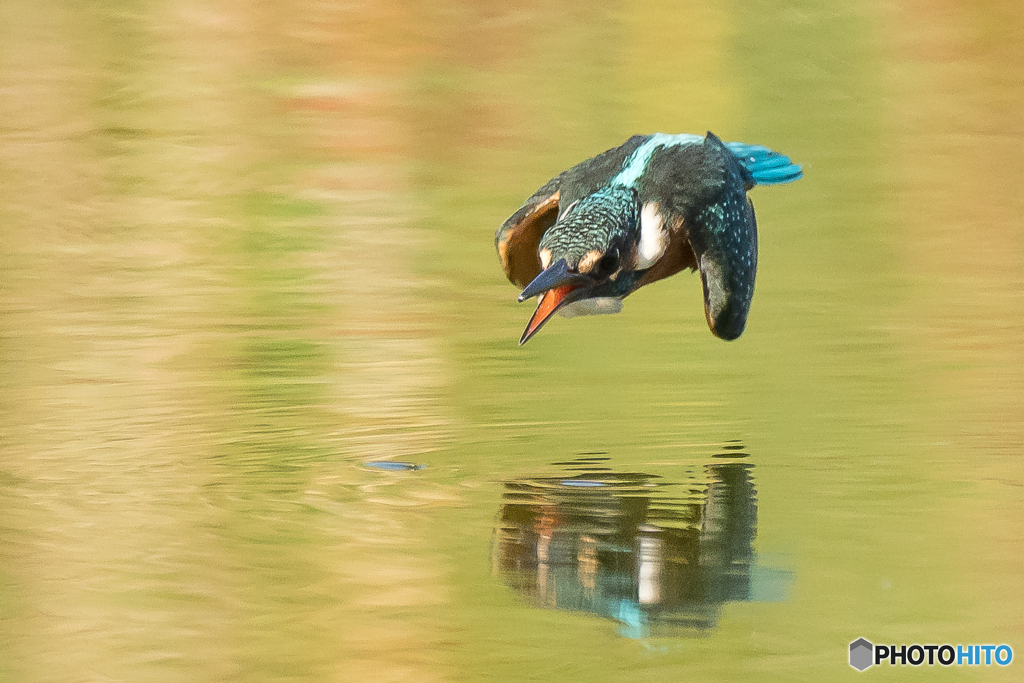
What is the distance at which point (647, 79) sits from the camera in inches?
470

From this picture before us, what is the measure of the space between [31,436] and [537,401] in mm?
1664

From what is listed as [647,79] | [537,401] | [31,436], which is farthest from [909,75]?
[31,436]

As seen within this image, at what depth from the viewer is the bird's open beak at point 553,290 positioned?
4254mm

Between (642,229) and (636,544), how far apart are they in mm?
1044

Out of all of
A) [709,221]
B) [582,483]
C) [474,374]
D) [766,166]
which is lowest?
[582,483]

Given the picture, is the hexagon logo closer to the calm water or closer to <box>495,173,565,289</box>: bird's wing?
the calm water

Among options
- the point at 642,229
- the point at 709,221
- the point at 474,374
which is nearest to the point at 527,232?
the point at 642,229

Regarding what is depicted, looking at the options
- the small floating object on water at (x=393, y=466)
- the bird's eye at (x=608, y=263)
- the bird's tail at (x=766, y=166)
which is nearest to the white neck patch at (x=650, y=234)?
the bird's eye at (x=608, y=263)

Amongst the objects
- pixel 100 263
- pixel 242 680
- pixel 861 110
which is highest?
pixel 861 110

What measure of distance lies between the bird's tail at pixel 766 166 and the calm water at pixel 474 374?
78 centimetres

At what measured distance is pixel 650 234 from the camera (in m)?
4.64

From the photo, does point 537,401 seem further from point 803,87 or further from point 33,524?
point 803,87

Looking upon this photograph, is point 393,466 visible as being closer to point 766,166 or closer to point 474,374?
point 474,374

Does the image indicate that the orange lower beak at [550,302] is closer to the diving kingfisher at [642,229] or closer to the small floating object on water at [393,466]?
the diving kingfisher at [642,229]
